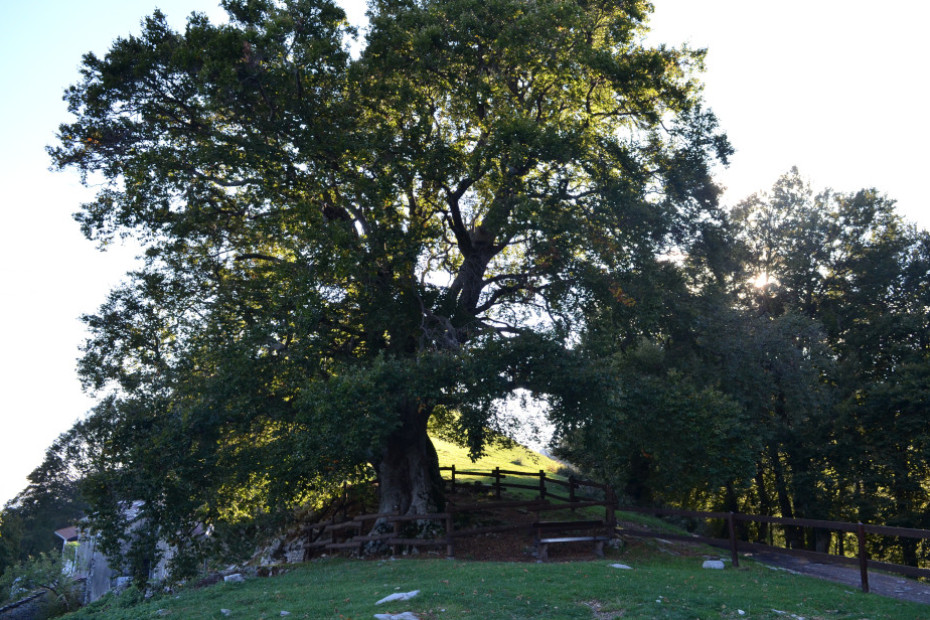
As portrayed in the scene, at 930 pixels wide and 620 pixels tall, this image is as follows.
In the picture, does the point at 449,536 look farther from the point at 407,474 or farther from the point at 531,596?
the point at 531,596

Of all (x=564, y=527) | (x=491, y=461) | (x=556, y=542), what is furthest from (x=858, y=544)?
(x=491, y=461)

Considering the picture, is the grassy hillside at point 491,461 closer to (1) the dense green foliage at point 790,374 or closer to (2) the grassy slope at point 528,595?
(1) the dense green foliage at point 790,374

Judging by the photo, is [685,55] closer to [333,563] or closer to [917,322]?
[917,322]

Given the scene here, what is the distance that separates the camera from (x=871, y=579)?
560 inches

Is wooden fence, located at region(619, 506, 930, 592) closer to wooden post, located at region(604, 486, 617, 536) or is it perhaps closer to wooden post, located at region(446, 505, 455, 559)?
wooden post, located at region(604, 486, 617, 536)

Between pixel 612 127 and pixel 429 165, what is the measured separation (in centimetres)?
730

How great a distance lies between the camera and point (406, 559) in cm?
1728

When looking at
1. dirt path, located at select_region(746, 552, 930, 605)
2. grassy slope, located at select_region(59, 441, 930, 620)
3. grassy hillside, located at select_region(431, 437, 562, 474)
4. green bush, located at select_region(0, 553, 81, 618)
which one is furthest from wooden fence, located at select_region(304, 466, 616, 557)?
grassy hillside, located at select_region(431, 437, 562, 474)

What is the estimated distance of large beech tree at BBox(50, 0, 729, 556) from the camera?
1641cm

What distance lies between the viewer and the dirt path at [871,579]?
12000 mm

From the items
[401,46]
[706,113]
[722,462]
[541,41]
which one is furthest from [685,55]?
[722,462]

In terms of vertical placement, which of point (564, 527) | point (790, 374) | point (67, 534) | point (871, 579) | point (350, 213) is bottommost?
point (67, 534)

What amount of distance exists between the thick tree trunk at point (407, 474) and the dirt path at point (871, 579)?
10.8 m

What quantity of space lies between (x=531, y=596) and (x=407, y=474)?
11305mm
